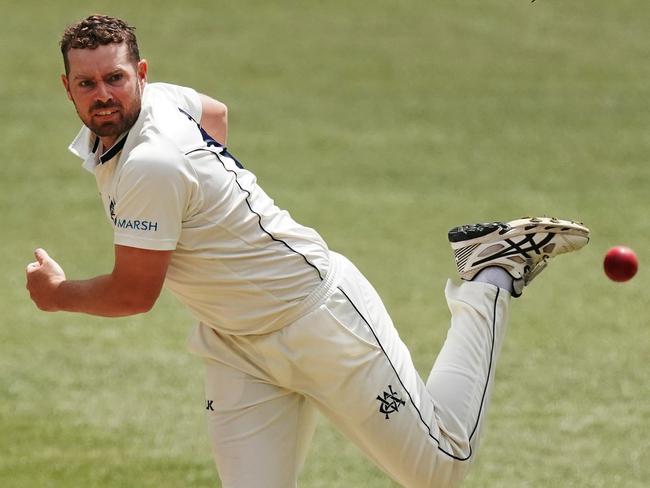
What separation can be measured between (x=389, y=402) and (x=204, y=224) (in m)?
1.07

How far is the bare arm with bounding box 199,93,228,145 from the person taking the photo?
5.60 meters

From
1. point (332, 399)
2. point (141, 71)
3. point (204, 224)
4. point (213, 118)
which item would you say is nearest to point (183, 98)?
point (213, 118)

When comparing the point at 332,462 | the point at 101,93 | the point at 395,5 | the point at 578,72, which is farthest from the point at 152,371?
the point at 395,5

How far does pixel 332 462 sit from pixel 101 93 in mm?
Answer: 3150

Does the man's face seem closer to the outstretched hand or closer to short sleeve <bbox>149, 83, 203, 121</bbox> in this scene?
short sleeve <bbox>149, 83, 203, 121</bbox>

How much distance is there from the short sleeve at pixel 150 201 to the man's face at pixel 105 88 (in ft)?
0.79

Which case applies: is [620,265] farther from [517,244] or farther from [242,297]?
[242,297]

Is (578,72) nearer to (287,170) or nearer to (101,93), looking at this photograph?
(287,170)

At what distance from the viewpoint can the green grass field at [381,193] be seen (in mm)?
7406

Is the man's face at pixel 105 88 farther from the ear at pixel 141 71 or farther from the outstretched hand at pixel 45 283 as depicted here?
the outstretched hand at pixel 45 283

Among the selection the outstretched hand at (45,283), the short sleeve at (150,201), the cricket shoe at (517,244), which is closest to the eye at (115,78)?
the short sleeve at (150,201)

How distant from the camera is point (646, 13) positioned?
1709cm

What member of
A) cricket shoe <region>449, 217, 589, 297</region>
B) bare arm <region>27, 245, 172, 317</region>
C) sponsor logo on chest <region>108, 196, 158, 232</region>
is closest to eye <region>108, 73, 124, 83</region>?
sponsor logo on chest <region>108, 196, 158, 232</region>

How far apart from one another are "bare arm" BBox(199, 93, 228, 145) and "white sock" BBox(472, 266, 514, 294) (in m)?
1.36
